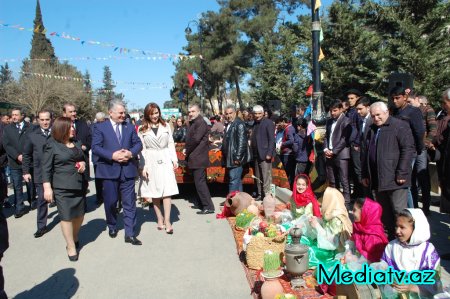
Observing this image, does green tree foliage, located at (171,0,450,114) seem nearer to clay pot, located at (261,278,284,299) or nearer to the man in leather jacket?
the man in leather jacket

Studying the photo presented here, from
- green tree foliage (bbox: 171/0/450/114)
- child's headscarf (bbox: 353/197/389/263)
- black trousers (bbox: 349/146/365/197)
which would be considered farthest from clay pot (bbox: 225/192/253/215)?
green tree foliage (bbox: 171/0/450/114)

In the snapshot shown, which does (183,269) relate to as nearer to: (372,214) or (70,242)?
(70,242)

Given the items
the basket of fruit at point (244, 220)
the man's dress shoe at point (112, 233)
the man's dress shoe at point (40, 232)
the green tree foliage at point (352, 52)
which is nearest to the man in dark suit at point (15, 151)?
the man's dress shoe at point (40, 232)

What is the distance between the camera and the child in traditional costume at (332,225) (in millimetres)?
4332

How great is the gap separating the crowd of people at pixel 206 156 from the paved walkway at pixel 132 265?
24 centimetres

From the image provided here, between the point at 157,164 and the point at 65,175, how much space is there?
144cm

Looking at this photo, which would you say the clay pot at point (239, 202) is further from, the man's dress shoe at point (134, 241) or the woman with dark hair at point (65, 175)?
the woman with dark hair at point (65, 175)

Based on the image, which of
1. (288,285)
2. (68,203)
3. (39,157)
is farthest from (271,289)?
(39,157)

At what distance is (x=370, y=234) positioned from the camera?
392cm

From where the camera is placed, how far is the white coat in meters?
5.84

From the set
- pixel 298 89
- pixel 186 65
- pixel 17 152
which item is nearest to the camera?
pixel 17 152

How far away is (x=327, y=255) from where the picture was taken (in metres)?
4.32

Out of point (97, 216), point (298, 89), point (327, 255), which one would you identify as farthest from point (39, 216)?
point (298, 89)

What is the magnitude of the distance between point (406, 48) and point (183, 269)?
14037mm
